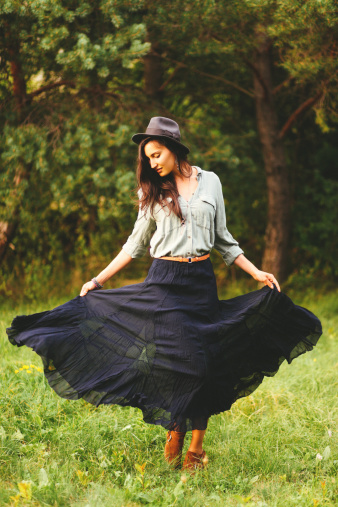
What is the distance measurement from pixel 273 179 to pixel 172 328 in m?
5.45

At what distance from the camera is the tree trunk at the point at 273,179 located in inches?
310

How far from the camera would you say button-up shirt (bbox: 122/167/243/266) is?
302 centimetres

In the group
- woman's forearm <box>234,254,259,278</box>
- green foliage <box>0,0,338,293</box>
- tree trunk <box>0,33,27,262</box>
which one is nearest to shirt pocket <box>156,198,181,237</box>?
woman's forearm <box>234,254,259,278</box>

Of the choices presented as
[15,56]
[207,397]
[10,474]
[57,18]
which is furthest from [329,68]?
[10,474]

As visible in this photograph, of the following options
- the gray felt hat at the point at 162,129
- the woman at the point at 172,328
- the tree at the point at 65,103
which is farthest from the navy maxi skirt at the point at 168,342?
the tree at the point at 65,103

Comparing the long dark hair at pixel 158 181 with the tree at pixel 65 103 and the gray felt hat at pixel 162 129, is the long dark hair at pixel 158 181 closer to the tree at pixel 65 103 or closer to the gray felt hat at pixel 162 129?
the gray felt hat at pixel 162 129

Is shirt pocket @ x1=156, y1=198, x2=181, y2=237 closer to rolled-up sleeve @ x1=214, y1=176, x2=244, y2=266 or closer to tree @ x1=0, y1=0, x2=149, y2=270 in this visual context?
rolled-up sleeve @ x1=214, y1=176, x2=244, y2=266

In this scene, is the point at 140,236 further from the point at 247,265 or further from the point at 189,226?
the point at 247,265

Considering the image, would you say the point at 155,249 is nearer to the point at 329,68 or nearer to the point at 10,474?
the point at 10,474

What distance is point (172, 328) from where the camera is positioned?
2988 mm

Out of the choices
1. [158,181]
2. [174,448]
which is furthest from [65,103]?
[174,448]

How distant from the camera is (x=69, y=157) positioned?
6289 millimetres

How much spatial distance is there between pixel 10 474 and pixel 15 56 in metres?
4.94

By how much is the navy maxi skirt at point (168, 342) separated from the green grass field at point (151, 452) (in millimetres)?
411
